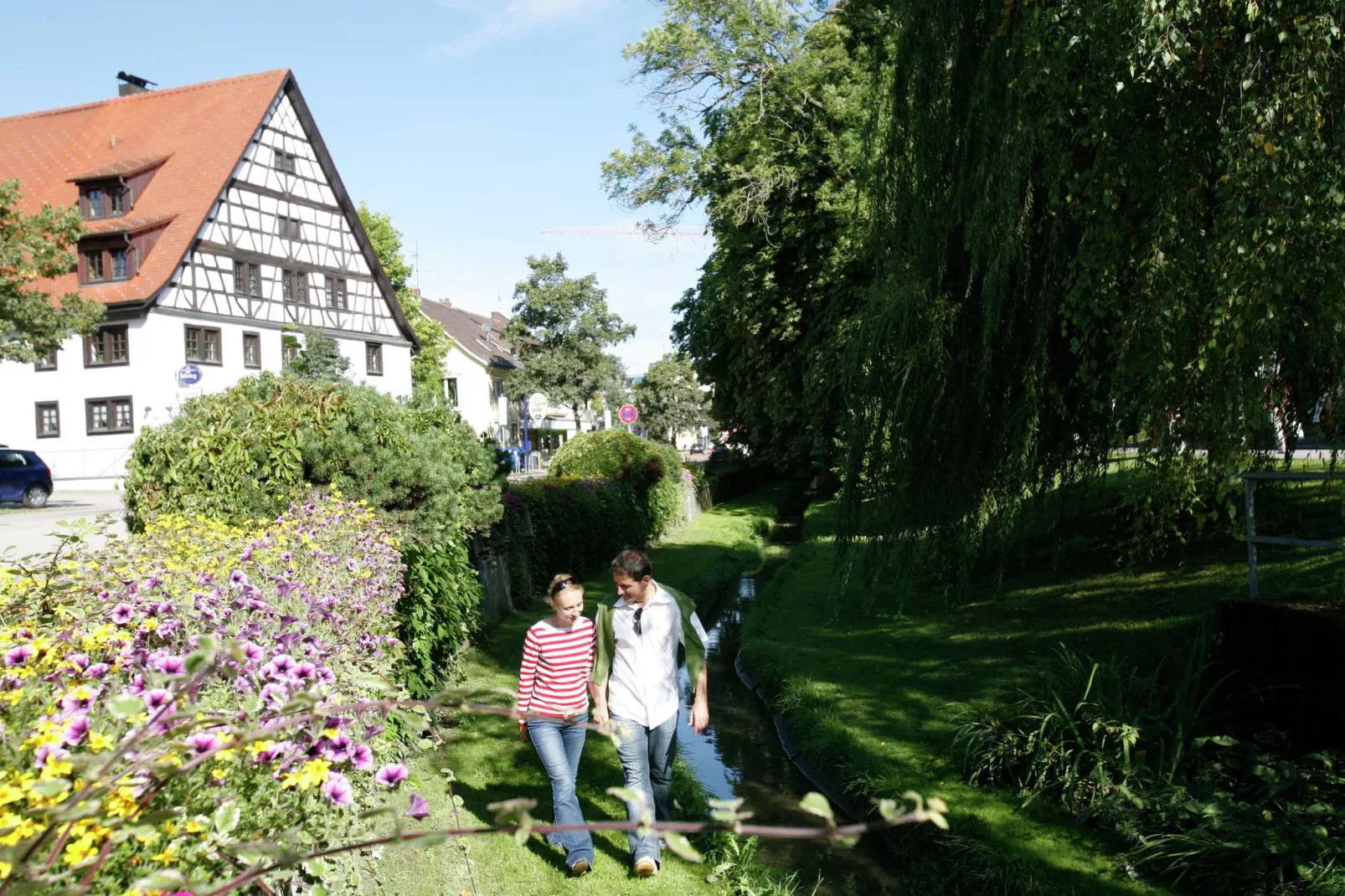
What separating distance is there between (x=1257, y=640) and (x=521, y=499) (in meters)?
9.68

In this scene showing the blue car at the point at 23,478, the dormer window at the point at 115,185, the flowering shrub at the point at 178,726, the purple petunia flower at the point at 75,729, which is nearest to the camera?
the flowering shrub at the point at 178,726

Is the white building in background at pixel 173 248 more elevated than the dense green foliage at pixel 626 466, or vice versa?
the white building in background at pixel 173 248

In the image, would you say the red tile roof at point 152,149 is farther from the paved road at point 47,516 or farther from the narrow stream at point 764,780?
the narrow stream at point 764,780

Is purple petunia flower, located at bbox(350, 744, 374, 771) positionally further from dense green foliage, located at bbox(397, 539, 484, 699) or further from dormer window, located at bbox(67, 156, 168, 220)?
dormer window, located at bbox(67, 156, 168, 220)

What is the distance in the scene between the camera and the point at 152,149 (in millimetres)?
38750

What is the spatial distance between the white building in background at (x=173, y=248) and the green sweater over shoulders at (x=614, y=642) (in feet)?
108

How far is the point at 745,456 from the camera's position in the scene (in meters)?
37.1

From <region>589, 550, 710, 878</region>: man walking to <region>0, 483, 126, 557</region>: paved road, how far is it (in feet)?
30.6

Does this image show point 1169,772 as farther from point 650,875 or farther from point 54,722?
point 54,722

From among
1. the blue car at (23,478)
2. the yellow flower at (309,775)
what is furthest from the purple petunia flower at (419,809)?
the blue car at (23,478)

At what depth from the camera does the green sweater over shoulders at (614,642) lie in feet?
19.4

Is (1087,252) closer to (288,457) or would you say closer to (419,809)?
(419,809)

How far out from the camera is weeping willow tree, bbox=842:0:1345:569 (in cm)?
533

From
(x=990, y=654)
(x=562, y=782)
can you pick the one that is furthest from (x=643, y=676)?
(x=990, y=654)
